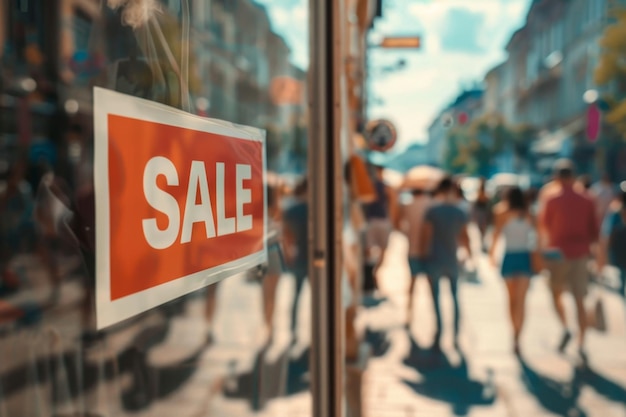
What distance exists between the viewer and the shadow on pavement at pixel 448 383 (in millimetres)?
2587

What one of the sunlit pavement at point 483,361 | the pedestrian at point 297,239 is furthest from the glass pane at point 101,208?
the sunlit pavement at point 483,361

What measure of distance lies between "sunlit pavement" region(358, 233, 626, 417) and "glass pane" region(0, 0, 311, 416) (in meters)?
1.11

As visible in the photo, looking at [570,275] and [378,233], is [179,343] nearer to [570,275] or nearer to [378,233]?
[378,233]

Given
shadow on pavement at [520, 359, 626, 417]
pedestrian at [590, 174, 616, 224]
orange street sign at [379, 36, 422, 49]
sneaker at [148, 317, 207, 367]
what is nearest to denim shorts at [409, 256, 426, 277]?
shadow on pavement at [520, 359, 626, 417]

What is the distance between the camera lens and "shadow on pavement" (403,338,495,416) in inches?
102

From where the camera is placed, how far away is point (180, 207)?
1055 mm

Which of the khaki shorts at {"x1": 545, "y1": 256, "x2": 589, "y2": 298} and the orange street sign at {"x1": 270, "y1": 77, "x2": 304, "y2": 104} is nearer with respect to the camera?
the orange street sign at {"x1": 270, "y1": 77, "x2": 304, "y2": 104}

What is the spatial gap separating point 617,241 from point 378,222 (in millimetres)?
1091

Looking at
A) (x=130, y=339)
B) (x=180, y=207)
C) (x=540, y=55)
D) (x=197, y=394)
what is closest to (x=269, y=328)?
(x=197, y=394)

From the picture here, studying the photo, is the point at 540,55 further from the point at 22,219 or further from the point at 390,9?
the point at 22,219

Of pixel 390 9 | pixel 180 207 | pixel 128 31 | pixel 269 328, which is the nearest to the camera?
pixel 128 31

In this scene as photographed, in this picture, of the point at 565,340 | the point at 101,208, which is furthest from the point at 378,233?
the point at 101,208

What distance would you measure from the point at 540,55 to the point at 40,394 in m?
2.45

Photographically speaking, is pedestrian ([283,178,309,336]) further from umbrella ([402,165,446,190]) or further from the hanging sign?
umbrella ([402,165,446,190])
